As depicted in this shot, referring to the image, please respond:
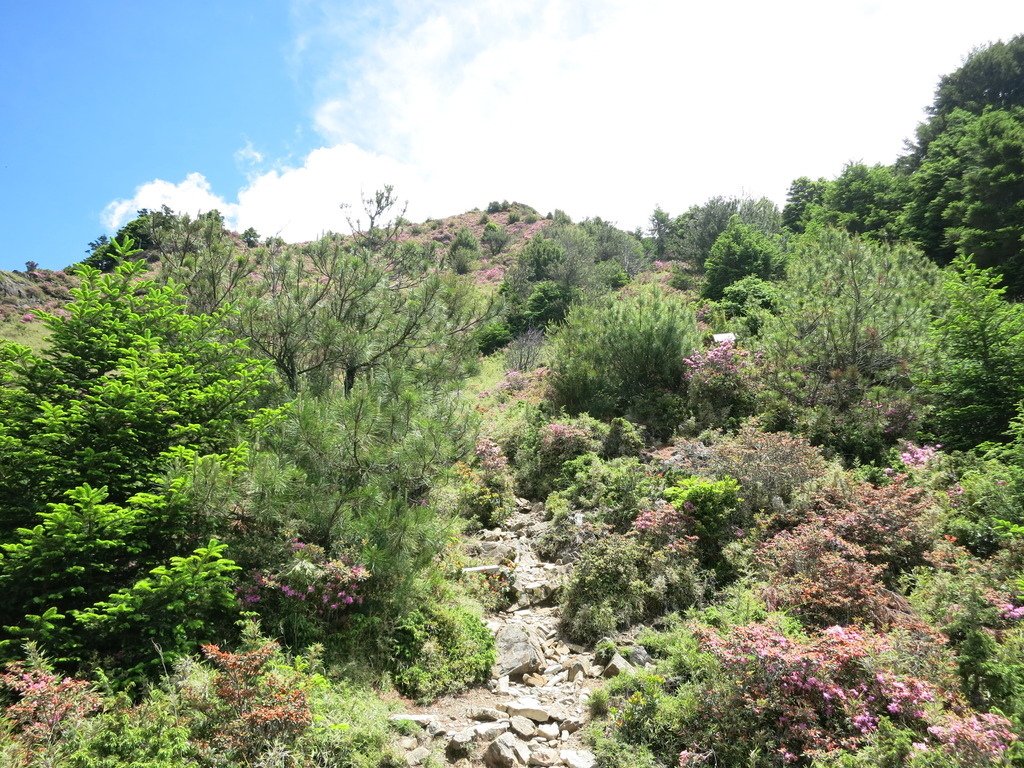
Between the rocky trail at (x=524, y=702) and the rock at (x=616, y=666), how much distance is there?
0.4 inches

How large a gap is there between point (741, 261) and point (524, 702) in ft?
62.2

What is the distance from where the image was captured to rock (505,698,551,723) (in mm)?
5520

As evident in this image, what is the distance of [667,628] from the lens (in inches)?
258

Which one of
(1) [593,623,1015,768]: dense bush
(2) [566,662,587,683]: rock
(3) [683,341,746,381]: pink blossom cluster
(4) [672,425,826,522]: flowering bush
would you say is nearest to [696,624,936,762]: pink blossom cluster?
(1) [593,623,1015,768]: dense bush

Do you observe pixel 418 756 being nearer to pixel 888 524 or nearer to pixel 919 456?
pixel 888 524

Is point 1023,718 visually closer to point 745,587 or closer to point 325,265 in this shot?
Answer: point 745,587

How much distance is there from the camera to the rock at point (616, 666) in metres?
5.86

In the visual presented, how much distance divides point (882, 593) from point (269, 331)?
902cm

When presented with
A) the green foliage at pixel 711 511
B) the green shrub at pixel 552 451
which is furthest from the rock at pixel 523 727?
the green shrub at pixel 552 451

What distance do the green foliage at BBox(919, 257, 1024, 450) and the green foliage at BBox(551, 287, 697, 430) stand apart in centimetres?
567

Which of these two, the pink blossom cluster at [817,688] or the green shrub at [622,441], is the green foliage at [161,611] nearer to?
the pink blossom cluster at [817,688]

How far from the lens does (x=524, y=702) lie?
229 inches

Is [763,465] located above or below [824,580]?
above

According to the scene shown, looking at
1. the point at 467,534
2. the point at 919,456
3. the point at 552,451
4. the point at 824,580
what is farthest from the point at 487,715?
the point at 919,456
